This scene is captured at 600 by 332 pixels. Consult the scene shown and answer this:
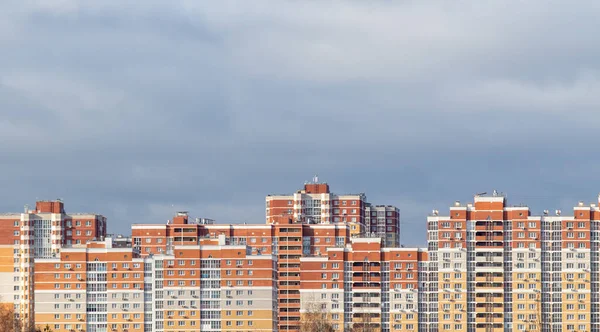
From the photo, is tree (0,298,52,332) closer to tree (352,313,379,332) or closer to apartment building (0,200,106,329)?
apartment building (0,200,106,329)

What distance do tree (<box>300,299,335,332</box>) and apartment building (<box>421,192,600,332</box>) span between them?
36.6 ft

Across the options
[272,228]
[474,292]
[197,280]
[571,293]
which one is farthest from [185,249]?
[571,293]

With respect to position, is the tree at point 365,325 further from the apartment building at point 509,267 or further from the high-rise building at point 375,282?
the apartment building at point 509,267

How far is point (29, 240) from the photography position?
17450cm

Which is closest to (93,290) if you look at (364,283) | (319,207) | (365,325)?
(364,283)

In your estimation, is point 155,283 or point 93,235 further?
point 93,235

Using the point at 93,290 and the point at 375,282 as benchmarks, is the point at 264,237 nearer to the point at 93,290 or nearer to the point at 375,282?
the point at 375,282

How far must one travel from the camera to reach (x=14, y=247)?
174m

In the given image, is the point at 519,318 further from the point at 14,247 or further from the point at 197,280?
the point at 14,247

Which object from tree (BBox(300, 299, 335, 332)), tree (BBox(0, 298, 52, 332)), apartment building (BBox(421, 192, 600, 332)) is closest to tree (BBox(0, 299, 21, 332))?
tree (BBox(0, 298, 52, 332))

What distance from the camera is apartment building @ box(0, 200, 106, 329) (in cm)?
17262

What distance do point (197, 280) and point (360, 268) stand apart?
17104 mm

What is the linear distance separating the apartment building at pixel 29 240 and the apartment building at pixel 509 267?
142ft

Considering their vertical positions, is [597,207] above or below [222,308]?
above
